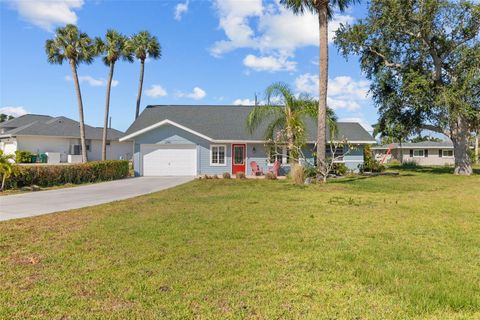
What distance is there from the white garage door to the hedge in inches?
91.8

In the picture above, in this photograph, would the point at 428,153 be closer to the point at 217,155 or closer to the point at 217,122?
the point at 217,122

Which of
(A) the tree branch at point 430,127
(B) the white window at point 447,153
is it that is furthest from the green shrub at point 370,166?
(B) the white window at point 447,153

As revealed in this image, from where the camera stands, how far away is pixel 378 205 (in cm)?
1007

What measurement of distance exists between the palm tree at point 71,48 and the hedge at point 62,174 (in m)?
9.62

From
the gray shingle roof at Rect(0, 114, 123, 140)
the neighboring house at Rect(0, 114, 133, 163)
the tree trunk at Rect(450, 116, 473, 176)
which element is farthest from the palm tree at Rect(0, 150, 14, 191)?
the tree trunk at Rect(450, 116, 473, 176)

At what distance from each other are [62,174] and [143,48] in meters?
21.4

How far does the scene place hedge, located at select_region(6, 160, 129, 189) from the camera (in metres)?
14.6

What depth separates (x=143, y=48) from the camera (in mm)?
34344

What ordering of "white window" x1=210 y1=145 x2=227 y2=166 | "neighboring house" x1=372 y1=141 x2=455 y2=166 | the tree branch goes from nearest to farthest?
1. "white window" x1=210 y1=145 x2=227 y2=166
2. the tree branch
3. "neighboring house" x1=372 y1=141 x2=455 y2=166

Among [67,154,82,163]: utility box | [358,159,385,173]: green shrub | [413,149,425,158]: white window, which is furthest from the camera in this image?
[413,149,425,158]: white window

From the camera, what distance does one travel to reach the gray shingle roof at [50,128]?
3130cm

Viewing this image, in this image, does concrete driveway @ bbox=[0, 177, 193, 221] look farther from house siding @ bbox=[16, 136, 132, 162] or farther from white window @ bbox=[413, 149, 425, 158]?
white window @ bbox=[413, 149, 425, 158]

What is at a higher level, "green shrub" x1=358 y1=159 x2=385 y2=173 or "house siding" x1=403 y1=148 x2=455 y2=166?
"house siding" x1=403 y1=148 x2=455 y2=166

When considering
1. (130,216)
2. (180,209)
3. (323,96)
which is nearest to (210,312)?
(130,216)
